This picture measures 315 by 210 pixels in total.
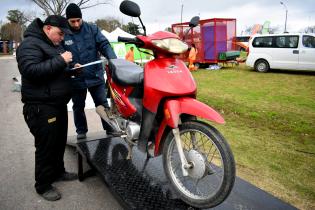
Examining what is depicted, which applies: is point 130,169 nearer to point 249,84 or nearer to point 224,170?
point 224,170

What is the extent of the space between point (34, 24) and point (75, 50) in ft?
3.04

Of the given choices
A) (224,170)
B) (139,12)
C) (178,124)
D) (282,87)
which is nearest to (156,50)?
(139,12)

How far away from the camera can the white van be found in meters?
13.2

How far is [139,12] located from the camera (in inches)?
110

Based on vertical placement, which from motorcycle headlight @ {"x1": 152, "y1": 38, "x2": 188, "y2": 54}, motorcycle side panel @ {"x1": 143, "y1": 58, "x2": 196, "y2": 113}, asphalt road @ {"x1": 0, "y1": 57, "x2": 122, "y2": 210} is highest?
motorcycle headlight @ {"x1": 152, "y1": 38, "x2": 188, "y2": 54}

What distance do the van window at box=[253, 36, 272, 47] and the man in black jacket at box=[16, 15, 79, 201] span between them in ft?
42.9

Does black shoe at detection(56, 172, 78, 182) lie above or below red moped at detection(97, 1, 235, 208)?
below

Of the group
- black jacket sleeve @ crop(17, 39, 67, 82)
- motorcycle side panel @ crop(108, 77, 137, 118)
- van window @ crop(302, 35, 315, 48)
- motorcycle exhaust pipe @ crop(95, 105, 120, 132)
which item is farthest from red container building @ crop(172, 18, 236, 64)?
black jacket sleeve @ crop(17, 39, 67, 82)

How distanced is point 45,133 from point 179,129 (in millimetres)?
1390

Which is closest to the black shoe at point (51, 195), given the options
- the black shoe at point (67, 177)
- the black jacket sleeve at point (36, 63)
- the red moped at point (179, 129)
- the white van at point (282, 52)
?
the black shoe at point (67, 177)

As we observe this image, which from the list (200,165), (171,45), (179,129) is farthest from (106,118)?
(200,165)

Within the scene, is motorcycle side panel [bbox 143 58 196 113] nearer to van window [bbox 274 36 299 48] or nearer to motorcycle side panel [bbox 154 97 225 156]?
motorcycle side panel [bbox 154 97 225 156]

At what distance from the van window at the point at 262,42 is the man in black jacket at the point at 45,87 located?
13.1m

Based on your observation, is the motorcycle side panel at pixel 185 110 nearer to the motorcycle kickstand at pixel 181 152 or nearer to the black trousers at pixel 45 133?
the motorcycle kickstand at pixel 181 152
